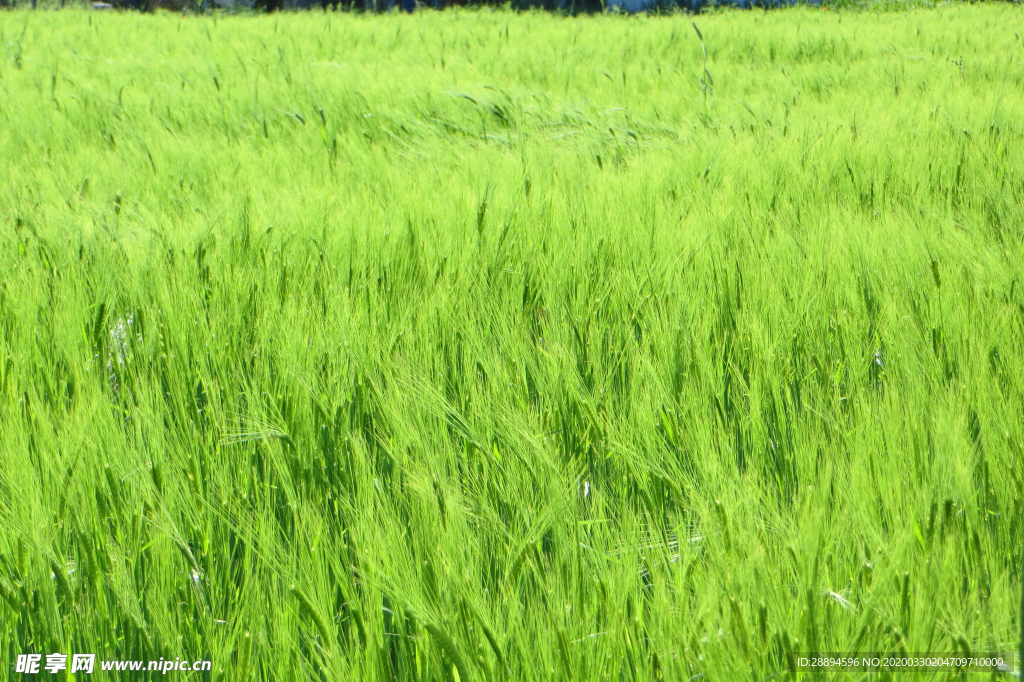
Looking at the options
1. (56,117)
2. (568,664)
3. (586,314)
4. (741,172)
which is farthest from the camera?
(56,117)

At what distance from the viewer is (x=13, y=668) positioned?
2.20 feet

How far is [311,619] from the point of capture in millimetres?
712

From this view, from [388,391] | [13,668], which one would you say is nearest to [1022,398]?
[388,391]

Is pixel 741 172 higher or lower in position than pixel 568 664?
higher

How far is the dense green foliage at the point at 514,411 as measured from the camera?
25.7 inches

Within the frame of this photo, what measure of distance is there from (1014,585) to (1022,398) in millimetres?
407

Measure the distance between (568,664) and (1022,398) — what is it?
29.3 inches

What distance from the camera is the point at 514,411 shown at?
915 millimetres

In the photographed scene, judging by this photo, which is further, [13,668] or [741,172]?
[741,172]

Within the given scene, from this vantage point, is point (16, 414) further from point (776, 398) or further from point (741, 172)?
point (741, 172)

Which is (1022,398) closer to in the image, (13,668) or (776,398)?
(776,398)

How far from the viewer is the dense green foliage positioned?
0.65 m

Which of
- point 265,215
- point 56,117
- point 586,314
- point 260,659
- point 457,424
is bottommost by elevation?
point 260,659

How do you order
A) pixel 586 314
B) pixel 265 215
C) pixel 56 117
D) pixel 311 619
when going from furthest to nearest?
pixel 56 117 → pixel 265 215 → pixel 586 314 → pixel 311 619
